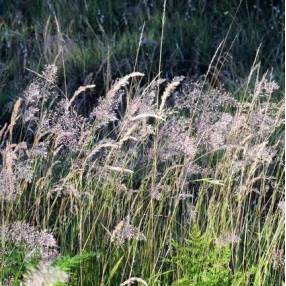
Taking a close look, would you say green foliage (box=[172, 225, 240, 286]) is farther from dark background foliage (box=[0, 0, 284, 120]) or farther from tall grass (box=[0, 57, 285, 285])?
dark background foliage (box=[0, 0, 284, 120])

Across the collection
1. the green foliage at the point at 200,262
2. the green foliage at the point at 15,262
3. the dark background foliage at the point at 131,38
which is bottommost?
the green foliage at the point at 200,262

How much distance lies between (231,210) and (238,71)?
2111mm

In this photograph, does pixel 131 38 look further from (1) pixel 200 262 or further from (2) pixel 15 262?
(2) pixel 15 262

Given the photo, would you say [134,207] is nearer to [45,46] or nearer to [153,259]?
[153,259]

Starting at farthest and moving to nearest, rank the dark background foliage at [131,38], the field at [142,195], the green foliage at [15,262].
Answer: the dark background foliage at [131,38], the field at [142,195], the green foliage at [15,262]

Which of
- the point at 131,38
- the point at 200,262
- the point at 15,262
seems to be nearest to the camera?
the point at 15,262

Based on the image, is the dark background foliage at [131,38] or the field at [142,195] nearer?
the field at [142,195]

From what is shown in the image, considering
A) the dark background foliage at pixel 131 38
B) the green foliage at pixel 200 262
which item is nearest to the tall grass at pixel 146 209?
the green foliage at pixel 200 262

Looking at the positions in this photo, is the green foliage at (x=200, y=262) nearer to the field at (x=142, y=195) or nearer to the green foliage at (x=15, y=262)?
the field at (x=142, y=195)

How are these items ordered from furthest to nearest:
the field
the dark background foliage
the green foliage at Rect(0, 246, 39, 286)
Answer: the dark background foliage, the field, the green foliage at Rect(0, 246, 39, 286)

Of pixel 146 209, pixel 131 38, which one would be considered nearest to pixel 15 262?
pixel 146 209

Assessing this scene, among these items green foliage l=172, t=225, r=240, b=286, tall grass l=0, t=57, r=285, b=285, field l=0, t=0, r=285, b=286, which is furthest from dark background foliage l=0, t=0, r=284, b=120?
green foliage l=172, t=225, r=240, b=286

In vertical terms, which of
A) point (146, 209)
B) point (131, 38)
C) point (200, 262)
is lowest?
point (200, 262)

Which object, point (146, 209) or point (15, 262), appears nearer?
point (15, 262)
